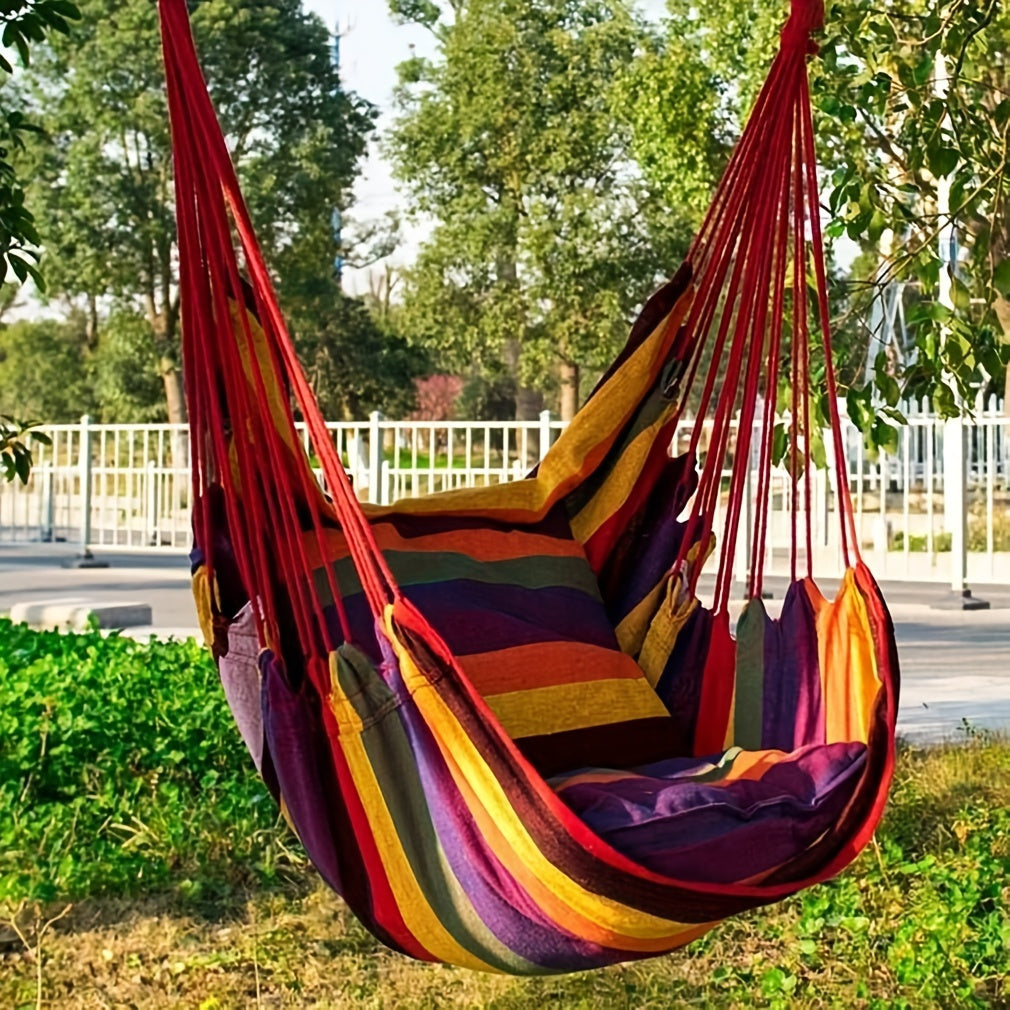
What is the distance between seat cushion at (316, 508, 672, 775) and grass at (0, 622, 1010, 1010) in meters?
0.53

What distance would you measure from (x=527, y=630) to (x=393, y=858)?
57 centimetres

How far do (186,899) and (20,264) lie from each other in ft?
3.91

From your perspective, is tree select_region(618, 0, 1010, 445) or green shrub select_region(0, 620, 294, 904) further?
green shrub select_region(0, 620, 294, 904)

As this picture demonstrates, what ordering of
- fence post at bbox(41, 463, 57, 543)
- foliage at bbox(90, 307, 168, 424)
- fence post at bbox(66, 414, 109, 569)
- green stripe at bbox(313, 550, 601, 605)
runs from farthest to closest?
foliage at bbox(90, 307, 168, 424)
fence post at bbox(41, 463, 57, 543)
fence post at bbox(66, 414, 109, 569)
green stripe at bbox(313, 550, 601, 605)

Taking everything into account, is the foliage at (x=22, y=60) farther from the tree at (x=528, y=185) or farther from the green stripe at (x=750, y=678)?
the tree at (x=528, y=185)

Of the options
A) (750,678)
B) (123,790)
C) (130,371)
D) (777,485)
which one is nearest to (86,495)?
(777,485)

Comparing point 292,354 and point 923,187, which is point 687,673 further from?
point 923,187

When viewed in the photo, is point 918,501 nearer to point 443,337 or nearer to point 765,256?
point 443,337

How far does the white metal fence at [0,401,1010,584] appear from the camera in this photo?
7.00 meters

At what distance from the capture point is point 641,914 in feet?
4.64

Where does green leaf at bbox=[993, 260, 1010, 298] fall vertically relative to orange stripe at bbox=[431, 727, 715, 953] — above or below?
above

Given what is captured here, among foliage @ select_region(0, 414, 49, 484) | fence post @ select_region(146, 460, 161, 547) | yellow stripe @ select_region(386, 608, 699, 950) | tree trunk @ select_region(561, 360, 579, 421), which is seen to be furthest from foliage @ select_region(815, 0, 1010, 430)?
tree trunk @ select_region(561, 360, 579, 421)

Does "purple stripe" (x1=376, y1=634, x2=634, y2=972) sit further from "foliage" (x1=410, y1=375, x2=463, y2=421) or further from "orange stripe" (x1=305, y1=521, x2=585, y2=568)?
"foliage" (x1=410, y1=375, x2=463, y2=421)

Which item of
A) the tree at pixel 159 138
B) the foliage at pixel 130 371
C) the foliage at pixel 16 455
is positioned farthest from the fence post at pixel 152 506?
the foliage at pixel 130 371
